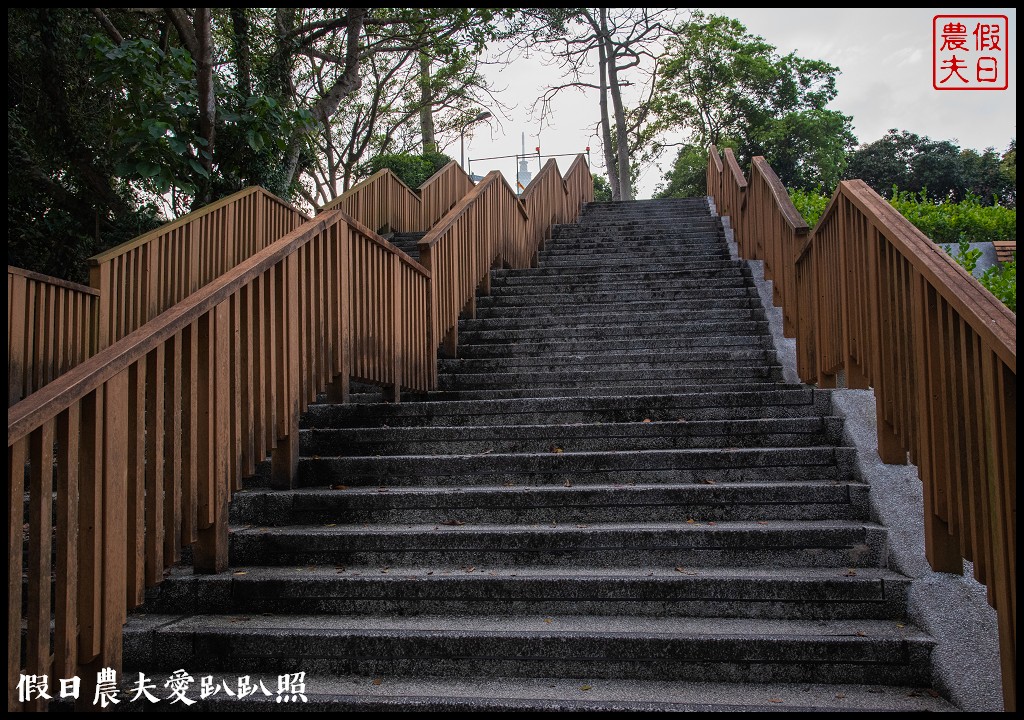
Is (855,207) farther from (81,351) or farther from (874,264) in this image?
(81,351)

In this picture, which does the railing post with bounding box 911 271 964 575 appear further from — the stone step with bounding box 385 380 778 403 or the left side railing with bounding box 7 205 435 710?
the left side railing with bounding box 7 205 435 710

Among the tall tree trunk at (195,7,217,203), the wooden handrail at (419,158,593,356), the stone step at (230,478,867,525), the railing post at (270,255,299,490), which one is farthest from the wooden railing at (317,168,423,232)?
the stone step at (230,478,867,525)

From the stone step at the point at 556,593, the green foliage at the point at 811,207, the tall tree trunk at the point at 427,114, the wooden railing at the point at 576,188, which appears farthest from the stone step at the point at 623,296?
the tall tree trunk at the point at 427,114

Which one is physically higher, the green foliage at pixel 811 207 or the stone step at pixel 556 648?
the green foliage at pixel 811 207

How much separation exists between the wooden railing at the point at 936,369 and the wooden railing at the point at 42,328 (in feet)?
17.1

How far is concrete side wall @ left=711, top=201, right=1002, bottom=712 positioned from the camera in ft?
8.05

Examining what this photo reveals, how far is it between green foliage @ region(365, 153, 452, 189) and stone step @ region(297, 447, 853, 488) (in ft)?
43.5

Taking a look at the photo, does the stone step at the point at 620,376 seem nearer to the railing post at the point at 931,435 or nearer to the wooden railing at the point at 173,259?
the railing post at the point at 931,435

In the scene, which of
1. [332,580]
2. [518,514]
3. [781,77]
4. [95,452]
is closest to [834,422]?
[518,514]

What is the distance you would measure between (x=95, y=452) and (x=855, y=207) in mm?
3615

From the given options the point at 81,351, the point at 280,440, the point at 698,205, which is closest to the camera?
the point at 280,440

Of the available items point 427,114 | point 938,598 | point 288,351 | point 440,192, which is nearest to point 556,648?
point 938,598

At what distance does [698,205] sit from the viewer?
43.5 feet

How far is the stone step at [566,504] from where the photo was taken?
3.53 metres
